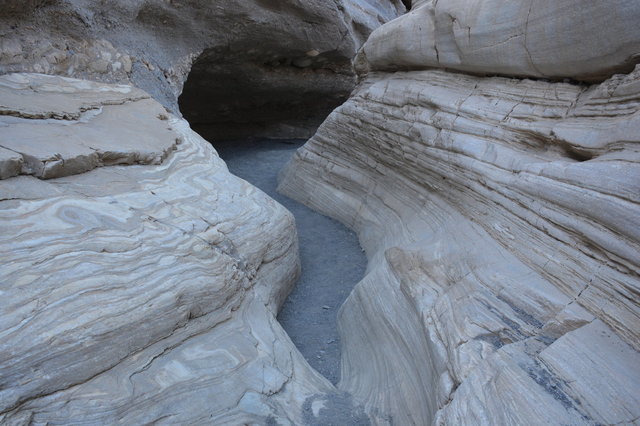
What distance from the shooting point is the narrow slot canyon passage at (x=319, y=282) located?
11.2 ft

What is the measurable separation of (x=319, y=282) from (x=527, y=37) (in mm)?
2699

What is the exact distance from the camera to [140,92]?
4.75 metres

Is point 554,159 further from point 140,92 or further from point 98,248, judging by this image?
point 140,92

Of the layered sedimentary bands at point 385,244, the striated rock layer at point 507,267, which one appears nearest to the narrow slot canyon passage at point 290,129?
the layered sedimentary bands at point 385,244

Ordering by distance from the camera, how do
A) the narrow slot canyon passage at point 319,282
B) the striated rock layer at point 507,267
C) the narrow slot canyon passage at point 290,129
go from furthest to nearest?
the narrow slot canyon passage at point 290,129 → the narrow slot canyon passage at point 319,282 → the striated rock layer at point 507,267

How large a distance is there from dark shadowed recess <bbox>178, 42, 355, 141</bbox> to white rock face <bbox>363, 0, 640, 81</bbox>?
342cm

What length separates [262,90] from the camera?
27.0 ft

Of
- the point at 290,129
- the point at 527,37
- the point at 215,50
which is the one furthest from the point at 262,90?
the point at 527,37

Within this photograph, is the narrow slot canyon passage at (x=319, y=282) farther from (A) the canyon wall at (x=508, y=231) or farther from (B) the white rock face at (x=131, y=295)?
(B) the white rock face at (x=131, y=295)

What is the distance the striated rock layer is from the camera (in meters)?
1.77

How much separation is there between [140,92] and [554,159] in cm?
400

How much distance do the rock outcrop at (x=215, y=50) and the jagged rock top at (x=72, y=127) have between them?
58 centimetres

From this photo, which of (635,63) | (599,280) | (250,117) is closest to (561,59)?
(635,63)

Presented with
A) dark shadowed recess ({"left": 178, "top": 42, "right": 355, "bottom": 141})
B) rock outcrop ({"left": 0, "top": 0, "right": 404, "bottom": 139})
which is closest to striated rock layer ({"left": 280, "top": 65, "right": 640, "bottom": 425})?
rock outcrop ({"left": 0, "top": 0, "right": 404, "bottom": 139})
